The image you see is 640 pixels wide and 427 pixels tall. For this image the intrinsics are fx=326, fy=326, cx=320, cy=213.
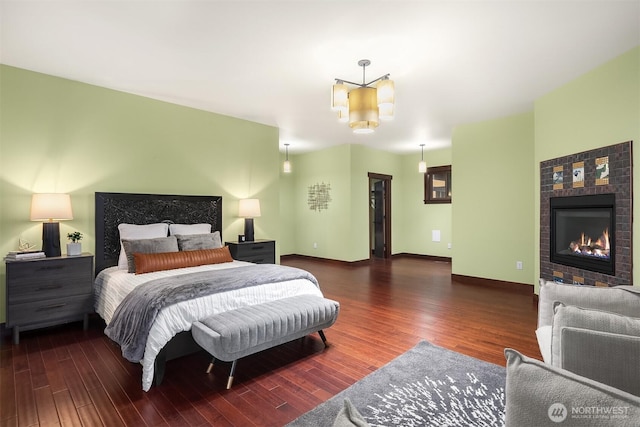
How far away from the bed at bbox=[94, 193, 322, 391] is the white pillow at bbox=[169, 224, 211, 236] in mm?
77

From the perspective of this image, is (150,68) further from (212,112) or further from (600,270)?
(600,270)

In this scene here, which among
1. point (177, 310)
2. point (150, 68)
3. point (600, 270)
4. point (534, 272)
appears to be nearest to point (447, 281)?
point (534, 272)

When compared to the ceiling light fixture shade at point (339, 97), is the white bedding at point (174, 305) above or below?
below

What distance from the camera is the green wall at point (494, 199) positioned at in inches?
193

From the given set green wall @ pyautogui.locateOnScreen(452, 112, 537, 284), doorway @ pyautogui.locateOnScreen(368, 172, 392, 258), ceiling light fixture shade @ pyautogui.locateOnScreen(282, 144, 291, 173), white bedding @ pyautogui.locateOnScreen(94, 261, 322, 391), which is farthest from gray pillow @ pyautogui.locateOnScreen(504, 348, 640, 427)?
doorway @ pyautogui.locateOnScreen(368, 172, 392, 258)

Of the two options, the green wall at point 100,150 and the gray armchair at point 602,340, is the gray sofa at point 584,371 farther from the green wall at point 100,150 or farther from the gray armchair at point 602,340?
the green wall at point 100,150

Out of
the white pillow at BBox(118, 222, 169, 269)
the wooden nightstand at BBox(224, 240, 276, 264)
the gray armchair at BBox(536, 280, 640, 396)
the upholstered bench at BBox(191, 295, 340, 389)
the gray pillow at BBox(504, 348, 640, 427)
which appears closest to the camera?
the gray pillow at BBox(504, 348, 640, 427)

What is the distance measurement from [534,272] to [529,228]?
65 cm

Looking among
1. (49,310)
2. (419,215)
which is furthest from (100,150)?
(419,215)

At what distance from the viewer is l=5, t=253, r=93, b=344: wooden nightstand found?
9.81 ft

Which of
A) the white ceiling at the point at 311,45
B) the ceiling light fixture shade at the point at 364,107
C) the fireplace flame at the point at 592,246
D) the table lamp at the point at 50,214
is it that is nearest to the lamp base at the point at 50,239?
the table lamp at the point at 50,214

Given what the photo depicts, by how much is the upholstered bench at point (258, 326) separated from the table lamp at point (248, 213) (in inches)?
83.1

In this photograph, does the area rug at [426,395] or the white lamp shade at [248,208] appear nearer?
the area rug at [426,395]

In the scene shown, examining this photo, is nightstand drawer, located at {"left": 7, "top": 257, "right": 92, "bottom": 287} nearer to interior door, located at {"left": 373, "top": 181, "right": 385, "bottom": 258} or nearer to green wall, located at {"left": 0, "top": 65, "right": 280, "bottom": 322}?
green wall, located at {"left": 0, "top": 65, "right": 280, "bottom": 322}
